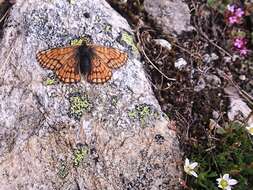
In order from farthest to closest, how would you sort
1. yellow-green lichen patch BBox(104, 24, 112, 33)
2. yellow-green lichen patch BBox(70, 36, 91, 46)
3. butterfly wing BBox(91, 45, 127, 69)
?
1. yellow-green lichen patch BBox(104, 24, 112, 33)
2. yellow-green lichen patch BBox(70, 36, 91, 46)
3. butterfly wing BBox(91, 45, 127, 69)

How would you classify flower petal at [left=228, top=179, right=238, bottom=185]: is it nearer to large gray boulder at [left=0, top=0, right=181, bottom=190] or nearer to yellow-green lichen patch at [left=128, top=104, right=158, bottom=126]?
large gray boulder at [left=0, top=0, right=181, bottom=190]

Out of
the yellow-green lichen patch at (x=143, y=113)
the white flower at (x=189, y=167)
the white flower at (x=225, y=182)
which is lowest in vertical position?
the white flower at (x=225, y=182)

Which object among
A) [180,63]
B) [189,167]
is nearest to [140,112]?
[189,167]

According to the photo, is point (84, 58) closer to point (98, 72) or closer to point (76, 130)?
point (98, 72)

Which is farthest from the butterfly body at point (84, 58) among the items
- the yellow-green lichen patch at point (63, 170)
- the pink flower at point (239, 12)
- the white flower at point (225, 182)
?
the pink flower at point (239, 12)

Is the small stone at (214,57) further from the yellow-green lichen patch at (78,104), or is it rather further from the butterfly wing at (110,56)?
the yellow-green lichen patch at (78,104)

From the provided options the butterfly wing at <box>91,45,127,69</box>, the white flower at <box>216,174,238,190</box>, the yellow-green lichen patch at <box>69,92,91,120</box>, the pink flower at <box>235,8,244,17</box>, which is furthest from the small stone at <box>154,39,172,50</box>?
the white flower at <box>216,174,238,190</box>

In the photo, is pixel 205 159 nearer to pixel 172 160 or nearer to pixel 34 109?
pixel 172 160
